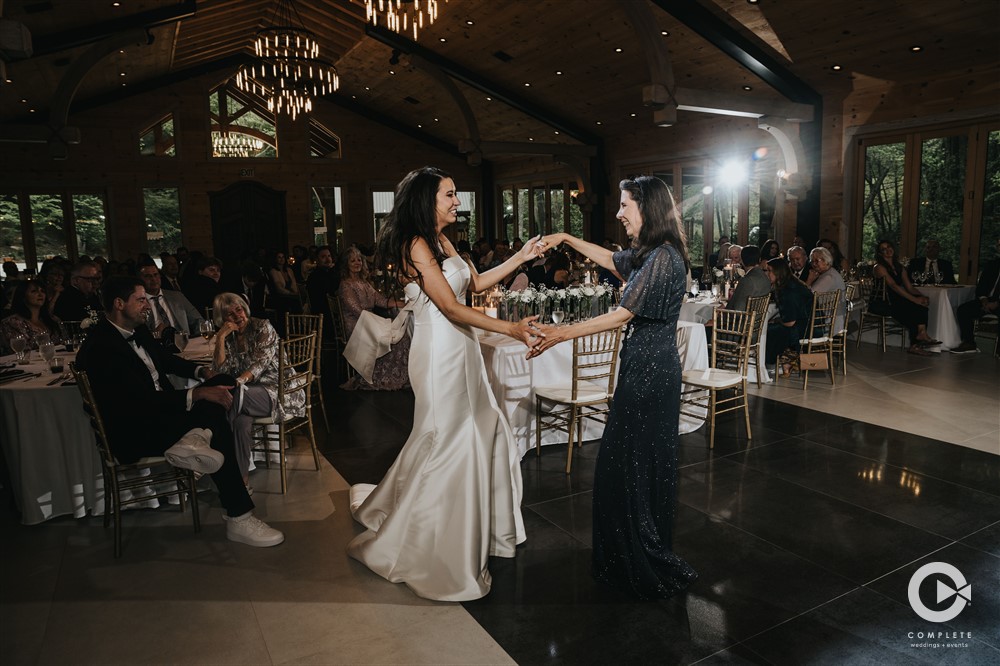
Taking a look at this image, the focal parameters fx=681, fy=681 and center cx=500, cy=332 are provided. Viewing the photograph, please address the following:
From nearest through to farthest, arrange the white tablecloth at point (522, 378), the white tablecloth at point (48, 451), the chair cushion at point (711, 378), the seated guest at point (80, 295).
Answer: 1. the white tablecloth at point (48, 451)
2. the white tablecloth at point (522, 378)
3. the chair cushion at point (711, 378)
4. the seated guest at point (80, 295)

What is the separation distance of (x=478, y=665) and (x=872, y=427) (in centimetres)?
403

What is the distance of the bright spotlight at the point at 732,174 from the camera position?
1191 centimetres

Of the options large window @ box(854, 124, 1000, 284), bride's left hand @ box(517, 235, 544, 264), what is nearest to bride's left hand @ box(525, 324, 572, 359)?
bride's left hand @ box(517, 235, 544, 264)

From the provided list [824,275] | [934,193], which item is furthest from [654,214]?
[934,193]

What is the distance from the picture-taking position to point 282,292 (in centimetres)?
1015

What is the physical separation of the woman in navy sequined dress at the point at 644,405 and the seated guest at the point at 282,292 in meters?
7.52

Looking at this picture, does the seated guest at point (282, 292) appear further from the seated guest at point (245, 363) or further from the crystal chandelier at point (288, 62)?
the seated guest at point (245, 363)

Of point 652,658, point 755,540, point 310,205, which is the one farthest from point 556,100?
point 652,658

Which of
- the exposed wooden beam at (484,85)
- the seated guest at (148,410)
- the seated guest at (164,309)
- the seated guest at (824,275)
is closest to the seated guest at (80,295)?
the seated guest at (164,309)

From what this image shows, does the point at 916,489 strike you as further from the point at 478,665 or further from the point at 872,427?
the point at 478,665

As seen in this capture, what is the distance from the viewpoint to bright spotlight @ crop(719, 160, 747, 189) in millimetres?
11906

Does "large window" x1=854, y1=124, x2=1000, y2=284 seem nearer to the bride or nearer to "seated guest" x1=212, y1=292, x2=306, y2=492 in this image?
Result: the bride

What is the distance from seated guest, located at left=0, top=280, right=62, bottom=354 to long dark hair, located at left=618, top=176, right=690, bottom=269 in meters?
4.06

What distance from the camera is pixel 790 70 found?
9602 millimetres
